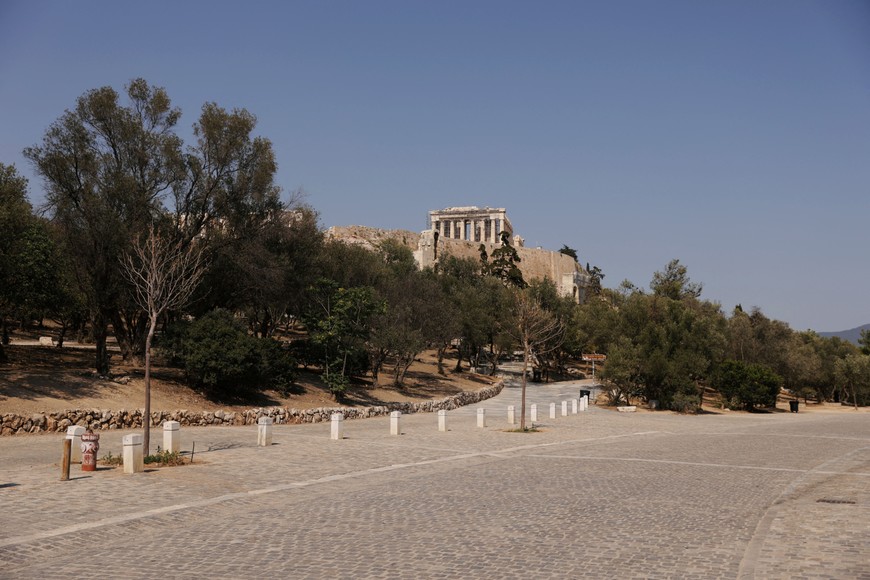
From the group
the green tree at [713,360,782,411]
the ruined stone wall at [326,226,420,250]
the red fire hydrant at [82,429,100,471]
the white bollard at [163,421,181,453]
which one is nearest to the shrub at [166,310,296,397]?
the white bollard at [163,421,181,453]

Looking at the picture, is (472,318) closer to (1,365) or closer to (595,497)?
(1,365)

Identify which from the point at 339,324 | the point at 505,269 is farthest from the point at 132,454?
the point at 505,269

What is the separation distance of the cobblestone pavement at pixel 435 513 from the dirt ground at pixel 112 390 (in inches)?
99.8

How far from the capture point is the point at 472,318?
5528 centimetres

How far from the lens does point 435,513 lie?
1073cm

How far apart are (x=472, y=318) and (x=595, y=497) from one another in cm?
4304

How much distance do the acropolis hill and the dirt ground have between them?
5714 cm

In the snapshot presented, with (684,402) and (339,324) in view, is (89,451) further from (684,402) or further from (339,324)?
(684,402)

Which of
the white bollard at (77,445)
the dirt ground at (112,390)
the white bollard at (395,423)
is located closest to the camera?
the white bollard at (77,445)

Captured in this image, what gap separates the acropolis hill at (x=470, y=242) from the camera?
114 metres

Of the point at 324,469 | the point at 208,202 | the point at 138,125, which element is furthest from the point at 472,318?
the point at 324,469

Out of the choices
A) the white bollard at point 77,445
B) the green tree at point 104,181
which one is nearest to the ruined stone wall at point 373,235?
the green tree at point 104,181

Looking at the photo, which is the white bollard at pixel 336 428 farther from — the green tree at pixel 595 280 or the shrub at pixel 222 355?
the green tree at pixel 595 280

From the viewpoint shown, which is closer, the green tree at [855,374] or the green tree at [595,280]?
the green tree at [855,374]
